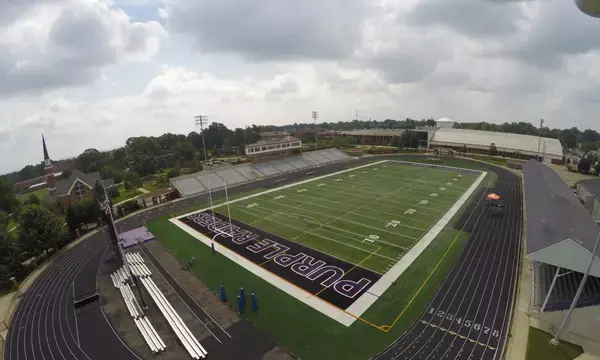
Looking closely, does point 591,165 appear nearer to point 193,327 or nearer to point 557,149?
point 557,149

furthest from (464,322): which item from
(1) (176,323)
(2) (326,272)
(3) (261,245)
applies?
(3) (261,245)

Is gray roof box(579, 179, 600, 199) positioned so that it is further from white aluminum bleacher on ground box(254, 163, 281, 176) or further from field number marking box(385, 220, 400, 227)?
white aluminum bleacher on ground box(254, 163, 281, 176)

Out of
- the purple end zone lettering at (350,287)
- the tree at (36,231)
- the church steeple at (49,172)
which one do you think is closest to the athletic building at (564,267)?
the purple end zone lettering at (350,287)

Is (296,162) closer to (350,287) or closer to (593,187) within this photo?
(350,287)

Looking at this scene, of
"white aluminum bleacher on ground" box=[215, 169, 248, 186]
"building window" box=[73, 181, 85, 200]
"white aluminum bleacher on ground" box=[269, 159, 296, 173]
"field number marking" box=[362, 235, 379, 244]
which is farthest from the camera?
"white aluminum bleacher on ground" box=[269, 159, 296, 173]

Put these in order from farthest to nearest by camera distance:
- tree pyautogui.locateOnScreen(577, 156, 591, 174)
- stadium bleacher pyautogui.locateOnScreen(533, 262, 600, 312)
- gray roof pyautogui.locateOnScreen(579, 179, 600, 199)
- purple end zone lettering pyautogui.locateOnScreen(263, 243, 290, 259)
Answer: tree pyautogui.locateOnScreen(577, 156, 591, 174) → gray roof pyautogui.locateOnScreen(579, 179, 600, 199) → purple end zone lettering pyautogui.locateOnScreen(263, 243, 290, 259) → stadium bleacher pyautogui.locateOnScreen(533, 262, 600, 312)

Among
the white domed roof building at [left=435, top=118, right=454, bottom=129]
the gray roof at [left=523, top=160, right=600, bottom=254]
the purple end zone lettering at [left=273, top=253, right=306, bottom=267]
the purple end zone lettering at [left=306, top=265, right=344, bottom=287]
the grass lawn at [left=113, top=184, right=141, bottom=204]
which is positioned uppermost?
the white domed roof building at [left=435, top=118, right=454, bottom=129]

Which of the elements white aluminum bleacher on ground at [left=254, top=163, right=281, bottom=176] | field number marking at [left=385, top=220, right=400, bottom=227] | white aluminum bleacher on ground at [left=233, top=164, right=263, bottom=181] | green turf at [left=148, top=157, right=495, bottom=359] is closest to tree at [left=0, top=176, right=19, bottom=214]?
white aluminum bleacher on ground at [left=233, top=164, right=263, bottom=181]

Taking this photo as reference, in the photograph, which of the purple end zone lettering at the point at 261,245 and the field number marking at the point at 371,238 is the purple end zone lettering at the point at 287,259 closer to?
the purple end zone lettering at the point at 261,245

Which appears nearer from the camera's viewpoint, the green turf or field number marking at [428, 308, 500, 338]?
the green turf
